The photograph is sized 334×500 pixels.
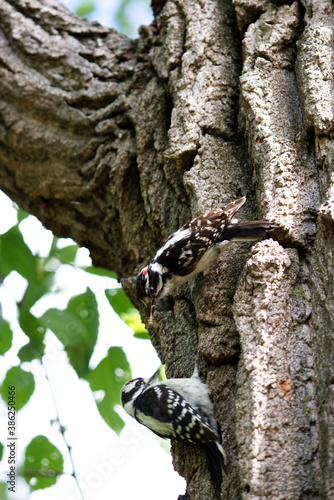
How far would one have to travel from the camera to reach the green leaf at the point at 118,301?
3883 mm

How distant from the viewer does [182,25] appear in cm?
373

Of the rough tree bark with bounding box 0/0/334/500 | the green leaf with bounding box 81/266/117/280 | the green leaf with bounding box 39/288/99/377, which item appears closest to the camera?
the rough tree bark with bounding box 0/0/334/500

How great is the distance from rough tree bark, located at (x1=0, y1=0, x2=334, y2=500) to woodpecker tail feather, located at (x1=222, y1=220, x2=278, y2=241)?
0.06 meters

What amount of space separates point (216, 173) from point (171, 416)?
1.37 metres

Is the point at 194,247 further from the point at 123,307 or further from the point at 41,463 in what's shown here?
the point at 41,463

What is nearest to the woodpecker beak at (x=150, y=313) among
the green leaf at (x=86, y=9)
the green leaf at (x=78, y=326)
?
the green leaf at (x=78, y=326)

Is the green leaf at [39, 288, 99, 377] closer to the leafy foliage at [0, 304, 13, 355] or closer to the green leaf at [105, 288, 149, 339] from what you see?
the leafy foliage at [0, 304, 13, 355]

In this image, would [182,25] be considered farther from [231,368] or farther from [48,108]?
[231,368]

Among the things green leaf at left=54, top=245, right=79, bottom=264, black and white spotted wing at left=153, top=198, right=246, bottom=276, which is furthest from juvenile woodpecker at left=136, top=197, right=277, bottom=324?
green leaf at left=54, top=245, right=79, bottom=264

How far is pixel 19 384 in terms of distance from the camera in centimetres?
313

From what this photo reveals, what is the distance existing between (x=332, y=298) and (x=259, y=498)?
0.83 m

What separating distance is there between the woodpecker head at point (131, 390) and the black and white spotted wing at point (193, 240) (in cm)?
91

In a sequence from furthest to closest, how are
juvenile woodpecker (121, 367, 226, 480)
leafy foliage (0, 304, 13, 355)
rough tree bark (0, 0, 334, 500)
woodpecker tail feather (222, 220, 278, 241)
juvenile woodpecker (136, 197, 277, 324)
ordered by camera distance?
leafy foliage (0, 304, 13, 355)
juvenile woodpecker (136, 197, 277, 324)
woodpecker tail feather (222, 220, 278, 241)
juvenile woodpecker (121, 367, 226, 480)
rough tree bark (0, 0, 334, 500)

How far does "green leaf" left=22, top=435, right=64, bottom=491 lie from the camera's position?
3.14m
